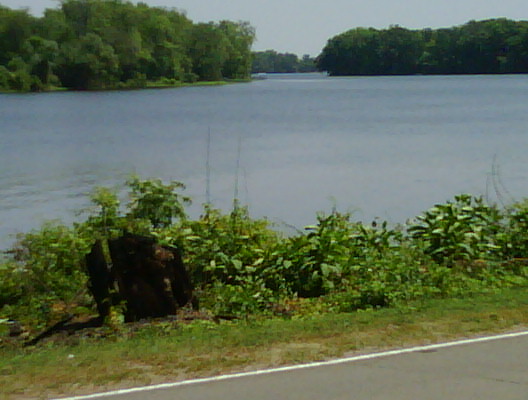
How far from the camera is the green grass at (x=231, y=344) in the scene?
7.40m

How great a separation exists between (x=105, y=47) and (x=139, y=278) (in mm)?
108099

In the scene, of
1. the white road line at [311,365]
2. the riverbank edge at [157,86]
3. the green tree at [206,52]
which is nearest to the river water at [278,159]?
the white road line at [311,365]

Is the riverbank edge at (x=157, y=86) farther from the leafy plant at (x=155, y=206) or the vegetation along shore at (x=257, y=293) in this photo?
the vegetation along shore at (x=257, y=293)

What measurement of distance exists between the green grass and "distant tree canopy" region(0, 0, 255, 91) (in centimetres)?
10222

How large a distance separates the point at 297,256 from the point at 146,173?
1733 centimetres

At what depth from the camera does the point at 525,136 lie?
39.9 metres

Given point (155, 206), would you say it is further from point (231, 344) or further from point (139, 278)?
point (231, 344)

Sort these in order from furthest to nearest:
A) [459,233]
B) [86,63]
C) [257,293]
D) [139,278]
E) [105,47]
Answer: [105,47] → [86,63] → [459,233] → [257,293] → [139,278]

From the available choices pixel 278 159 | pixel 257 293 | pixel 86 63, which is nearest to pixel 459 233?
pixel 257 293

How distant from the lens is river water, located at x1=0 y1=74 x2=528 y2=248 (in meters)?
22.6

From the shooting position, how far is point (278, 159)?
106 ft

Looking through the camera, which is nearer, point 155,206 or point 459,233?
point 459,233

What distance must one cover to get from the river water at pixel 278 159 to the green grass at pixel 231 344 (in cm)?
760

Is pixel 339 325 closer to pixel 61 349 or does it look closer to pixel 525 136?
pixel 61 349
